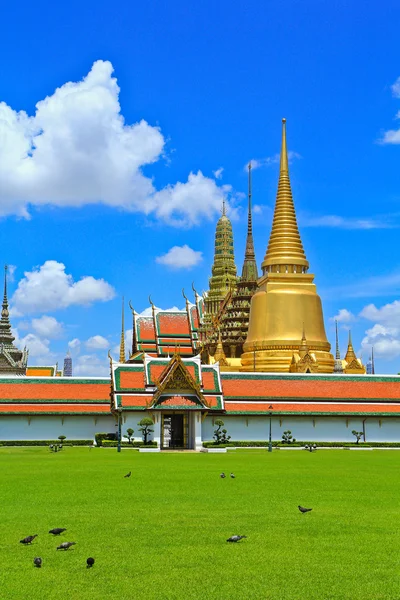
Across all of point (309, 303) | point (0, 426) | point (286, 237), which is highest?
point (286, 237)

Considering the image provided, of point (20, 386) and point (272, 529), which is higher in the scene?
point (20, 386)

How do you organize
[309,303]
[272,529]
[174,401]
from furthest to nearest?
[309,303] < [174,401] < [272,529]

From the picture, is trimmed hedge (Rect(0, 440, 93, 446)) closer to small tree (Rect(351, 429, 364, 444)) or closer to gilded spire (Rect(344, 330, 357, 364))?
small tree (Rect(351, 429, 364, 444))

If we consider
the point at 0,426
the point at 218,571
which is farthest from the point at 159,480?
the point at 0,426

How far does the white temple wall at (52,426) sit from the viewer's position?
42.0m

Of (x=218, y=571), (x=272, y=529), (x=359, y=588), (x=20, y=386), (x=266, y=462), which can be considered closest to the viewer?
(x=359, y=588)

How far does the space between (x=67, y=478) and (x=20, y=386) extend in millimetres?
22186

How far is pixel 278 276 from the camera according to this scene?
2349 inches

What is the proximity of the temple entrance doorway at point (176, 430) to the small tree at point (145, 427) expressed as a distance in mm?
736

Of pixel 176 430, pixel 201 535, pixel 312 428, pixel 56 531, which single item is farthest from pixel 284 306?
pixel 56 531

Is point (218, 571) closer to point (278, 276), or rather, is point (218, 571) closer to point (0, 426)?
point (0, 426)

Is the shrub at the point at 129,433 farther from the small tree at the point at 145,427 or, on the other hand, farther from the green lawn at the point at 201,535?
the green lawn at the point at 201,535

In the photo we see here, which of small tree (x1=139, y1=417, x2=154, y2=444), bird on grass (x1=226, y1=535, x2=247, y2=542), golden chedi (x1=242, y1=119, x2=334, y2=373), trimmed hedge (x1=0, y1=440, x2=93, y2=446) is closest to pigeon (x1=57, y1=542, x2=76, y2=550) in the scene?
bird on grass (x1=226, y1=535, x2=247, y2=542)

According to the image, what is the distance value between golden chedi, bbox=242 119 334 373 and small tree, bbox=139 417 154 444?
17935 mm
